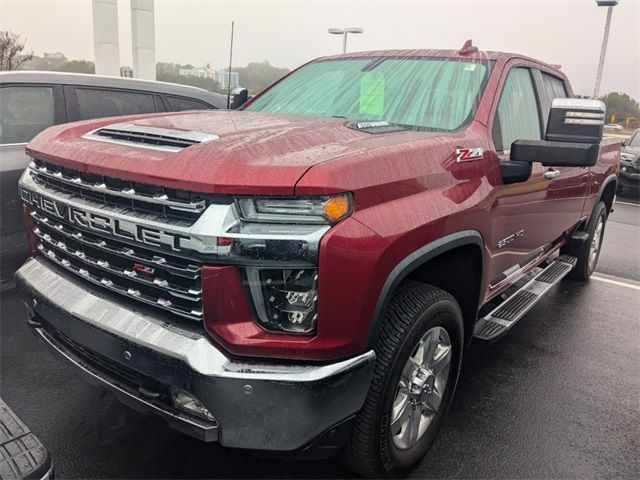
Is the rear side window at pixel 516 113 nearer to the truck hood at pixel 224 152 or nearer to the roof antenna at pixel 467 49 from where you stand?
the roof antenna at pixel 467 49

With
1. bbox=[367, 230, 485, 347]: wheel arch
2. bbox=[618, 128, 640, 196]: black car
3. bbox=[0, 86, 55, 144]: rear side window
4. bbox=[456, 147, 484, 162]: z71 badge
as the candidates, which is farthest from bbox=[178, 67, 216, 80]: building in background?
bbox=[618, 128, 640, 196]: black car

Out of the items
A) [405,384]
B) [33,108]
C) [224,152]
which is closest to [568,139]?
[405,384]

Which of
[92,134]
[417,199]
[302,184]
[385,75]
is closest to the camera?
[302,184]

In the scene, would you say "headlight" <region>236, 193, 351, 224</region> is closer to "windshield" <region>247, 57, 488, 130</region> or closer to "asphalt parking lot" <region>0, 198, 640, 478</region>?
"windshield" <region>247, 57, 488, 130</region>

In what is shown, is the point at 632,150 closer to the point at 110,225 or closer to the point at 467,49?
the point at 467,49

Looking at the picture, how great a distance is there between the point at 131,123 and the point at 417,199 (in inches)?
55.4

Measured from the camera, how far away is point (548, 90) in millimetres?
4164

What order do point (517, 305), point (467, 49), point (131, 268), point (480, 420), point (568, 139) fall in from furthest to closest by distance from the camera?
point (517, 305) → point (467, 49) → point (480, 420) → point (568, 139) → point (131, 268)

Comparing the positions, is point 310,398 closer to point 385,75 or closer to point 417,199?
point 417,199

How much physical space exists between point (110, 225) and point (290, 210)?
29.9 inches

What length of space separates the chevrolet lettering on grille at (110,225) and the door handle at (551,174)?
2542 millimetres

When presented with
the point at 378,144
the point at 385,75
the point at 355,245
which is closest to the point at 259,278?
the point at 355,245

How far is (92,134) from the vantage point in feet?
8.30

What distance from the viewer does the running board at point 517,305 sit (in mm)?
3234
